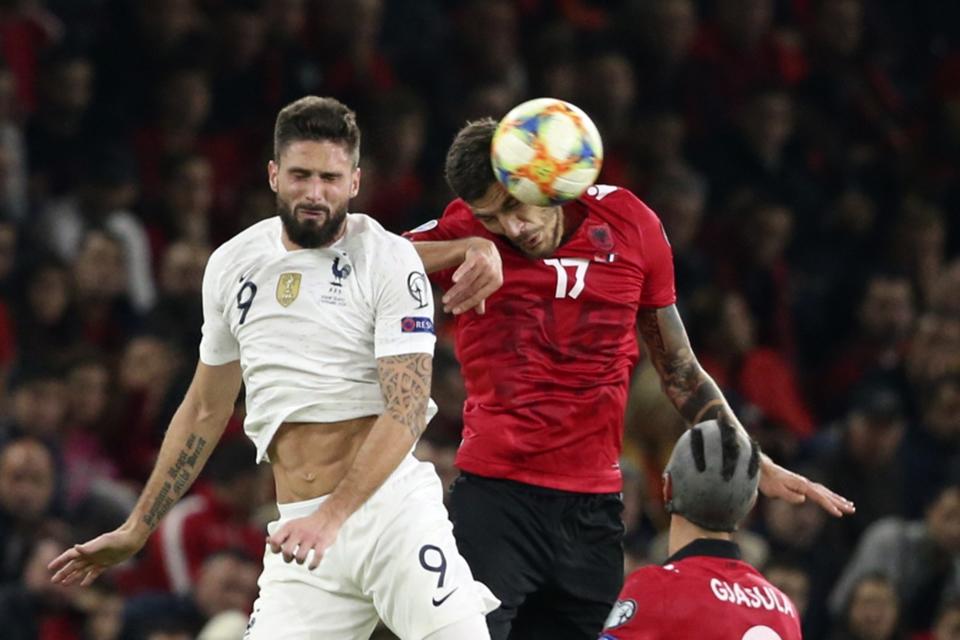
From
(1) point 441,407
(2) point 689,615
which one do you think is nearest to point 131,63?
(1) point 441,407

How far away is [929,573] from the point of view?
37.3ft

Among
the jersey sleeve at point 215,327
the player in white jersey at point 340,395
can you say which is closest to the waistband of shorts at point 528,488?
the player in white jersey at point 340,395

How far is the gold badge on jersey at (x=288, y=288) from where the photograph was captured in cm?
635

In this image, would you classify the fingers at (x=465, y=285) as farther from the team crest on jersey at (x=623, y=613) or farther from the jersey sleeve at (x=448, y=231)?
the team crest on jersey at (x=623, y=613)

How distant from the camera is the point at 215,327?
654 centimetres

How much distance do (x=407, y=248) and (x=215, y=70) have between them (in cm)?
695

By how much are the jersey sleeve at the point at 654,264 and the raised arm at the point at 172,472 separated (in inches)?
59.3

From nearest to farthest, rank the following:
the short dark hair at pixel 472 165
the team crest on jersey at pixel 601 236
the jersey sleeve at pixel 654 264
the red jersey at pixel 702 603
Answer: the red jersey at pixel 702 603
the short dark hair at pixel 472 165
the team crest on jersey at pixel 601 236
the jersey sleeve at pixel 654 264

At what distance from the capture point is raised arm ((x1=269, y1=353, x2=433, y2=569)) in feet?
19.5

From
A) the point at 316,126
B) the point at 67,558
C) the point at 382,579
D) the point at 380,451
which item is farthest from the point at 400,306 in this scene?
the point at 67,558

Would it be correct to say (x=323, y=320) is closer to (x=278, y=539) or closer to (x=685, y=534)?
(x=278, y=539)

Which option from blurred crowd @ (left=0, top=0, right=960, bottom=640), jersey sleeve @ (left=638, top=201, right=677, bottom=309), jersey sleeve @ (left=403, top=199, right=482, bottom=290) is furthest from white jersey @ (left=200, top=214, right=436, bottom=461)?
blurred crowd @ (left=0, top=0, right=960, bottom=640)

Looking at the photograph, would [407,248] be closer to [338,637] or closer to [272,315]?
[272,315]

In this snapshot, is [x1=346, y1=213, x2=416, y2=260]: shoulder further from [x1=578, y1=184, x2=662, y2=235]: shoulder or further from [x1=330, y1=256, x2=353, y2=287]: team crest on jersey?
[x1=578, y1=184, x2=662, y2=235]: shoulder
